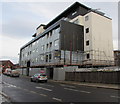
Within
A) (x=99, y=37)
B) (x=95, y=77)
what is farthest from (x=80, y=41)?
(x=95, y=77)

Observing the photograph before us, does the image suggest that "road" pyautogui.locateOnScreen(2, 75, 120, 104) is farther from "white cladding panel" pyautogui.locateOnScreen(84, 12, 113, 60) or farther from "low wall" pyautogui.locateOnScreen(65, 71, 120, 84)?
"white cladding panel" pyautogui.locateOnScreen(84, 12, 113, 60)

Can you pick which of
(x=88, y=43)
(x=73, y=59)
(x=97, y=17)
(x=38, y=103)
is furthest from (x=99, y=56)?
(x=38, y=103)

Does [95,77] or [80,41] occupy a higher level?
[80,41]

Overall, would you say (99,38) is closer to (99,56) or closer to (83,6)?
(99,56)

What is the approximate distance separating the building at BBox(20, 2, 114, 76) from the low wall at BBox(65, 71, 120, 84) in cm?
633

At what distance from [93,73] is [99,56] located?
16.9 m

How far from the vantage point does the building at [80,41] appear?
37.2m

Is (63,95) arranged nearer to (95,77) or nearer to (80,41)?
(95,77)

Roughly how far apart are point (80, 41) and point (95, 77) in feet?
64.3

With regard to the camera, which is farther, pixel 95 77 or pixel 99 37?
pixel 99 37

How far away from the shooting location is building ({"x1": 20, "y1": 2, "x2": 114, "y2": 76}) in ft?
122

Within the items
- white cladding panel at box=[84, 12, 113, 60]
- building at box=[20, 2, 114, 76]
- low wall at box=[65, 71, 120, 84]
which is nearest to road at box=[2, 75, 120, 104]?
low wall at box=[65, 71, 120, 84]

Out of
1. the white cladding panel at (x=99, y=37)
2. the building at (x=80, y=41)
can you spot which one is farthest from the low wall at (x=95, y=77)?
the white cladding panel at (x=99, y=37)

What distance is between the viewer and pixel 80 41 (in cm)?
4134
